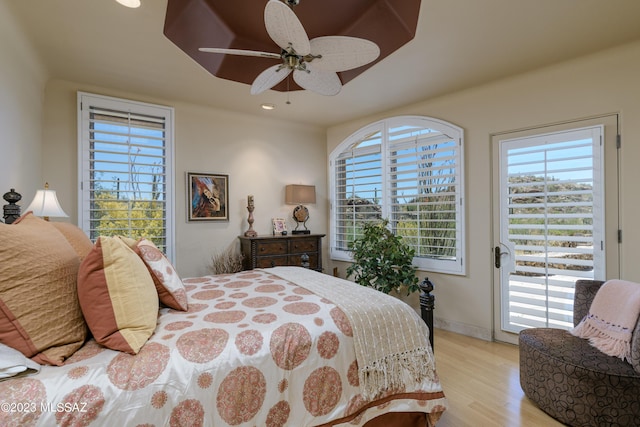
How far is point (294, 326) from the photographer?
4.70ft

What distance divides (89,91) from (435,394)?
158 inches

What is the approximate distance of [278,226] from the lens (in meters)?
4.33

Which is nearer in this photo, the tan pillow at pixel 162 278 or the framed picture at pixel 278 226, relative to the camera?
the tan pillow at pixel 162 278

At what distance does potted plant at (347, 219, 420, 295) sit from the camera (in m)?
3.44

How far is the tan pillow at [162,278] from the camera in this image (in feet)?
5.18

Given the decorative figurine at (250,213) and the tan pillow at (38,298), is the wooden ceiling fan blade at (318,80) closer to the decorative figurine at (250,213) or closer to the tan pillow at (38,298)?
the tan pillow at (38,298)

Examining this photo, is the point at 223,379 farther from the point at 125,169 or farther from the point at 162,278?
the point at 125,169

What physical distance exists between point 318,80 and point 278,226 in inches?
99.3

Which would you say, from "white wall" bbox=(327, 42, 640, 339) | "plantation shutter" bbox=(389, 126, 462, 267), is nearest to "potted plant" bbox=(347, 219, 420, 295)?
"plantation shutter" bbox=(389, 126, 462, 267)

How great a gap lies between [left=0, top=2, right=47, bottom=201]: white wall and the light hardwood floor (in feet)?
11.1

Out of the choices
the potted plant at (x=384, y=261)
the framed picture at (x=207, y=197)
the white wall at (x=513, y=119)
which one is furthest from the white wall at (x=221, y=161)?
the white wall at (x=513, y=119)

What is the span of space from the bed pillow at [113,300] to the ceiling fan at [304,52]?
120 cm

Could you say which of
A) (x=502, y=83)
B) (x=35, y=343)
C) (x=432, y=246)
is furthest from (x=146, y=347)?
(x=502, y=83)

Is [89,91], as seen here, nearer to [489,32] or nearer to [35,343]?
[35,343]
